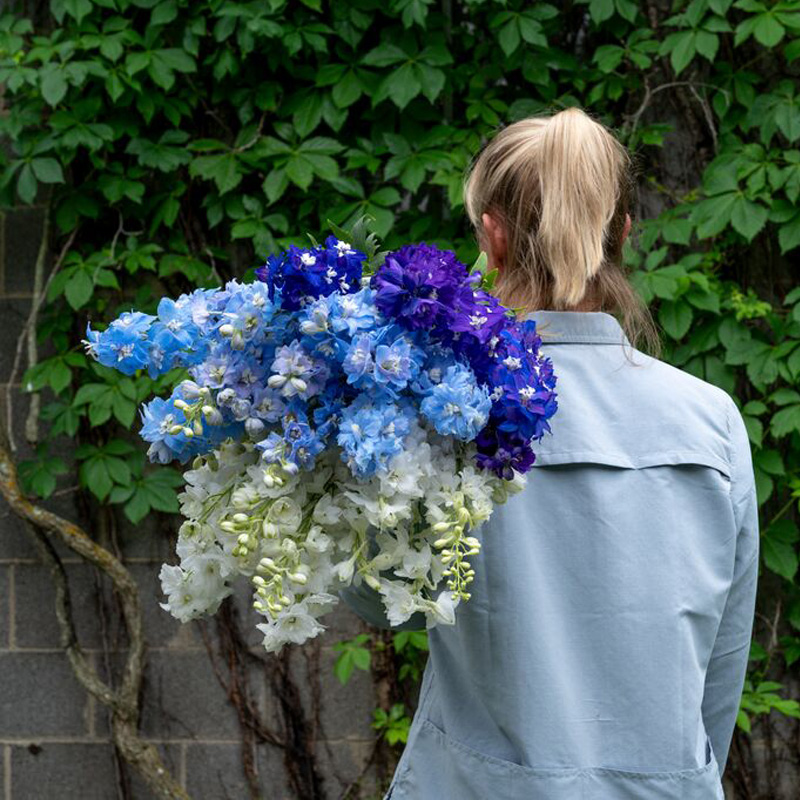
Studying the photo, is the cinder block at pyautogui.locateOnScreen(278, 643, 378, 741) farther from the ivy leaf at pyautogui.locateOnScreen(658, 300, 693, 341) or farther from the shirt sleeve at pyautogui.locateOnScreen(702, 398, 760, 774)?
the shirt sleeve at pyautogui.locateOnScreen(702, 398, 760, 774)

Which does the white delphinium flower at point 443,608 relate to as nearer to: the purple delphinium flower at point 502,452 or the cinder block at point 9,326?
the purple delphinium flower at point 502,452

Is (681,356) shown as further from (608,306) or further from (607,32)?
(608,306)

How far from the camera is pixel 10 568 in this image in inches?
118

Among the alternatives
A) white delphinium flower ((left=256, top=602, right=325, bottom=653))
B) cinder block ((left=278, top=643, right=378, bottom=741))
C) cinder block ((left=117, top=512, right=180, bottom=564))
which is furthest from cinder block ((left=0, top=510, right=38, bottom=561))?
white delphinium flower ((left=256, top=602, right=325, bottom=653))

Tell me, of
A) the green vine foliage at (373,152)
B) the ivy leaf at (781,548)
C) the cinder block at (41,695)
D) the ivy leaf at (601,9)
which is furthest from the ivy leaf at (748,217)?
the cinder block at (41,695)

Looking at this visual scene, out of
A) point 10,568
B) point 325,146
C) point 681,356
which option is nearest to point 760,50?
point 681,356

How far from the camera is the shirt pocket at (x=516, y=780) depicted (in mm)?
1269

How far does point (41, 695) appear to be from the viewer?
118 inches

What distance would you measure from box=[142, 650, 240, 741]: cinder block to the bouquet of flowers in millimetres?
2031

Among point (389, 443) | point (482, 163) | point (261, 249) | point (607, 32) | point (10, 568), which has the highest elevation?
point (607, 32)

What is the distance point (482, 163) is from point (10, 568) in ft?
7.01

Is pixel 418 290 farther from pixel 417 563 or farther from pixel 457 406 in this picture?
pixel 417 563

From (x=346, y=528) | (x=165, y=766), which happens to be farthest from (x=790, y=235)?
(x=165, y=766)

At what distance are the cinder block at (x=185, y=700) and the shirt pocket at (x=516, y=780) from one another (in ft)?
5.40
